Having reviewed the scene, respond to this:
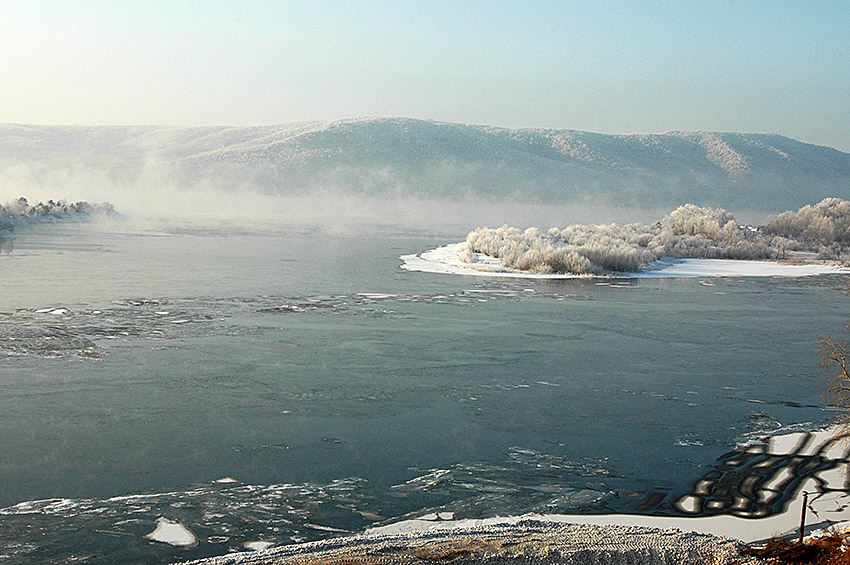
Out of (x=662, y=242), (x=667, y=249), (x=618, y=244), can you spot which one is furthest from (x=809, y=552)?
(x=662, y=242)

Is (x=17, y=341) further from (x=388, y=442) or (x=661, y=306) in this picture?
(x=661, y=306)

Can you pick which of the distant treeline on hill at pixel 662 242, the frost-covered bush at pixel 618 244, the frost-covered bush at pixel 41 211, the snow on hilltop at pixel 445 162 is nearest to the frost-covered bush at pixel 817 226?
the distant treeline on hill at pixel 662 242

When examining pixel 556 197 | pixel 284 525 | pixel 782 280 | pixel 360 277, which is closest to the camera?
pixel 284 525

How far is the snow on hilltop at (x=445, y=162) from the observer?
85.2 meters

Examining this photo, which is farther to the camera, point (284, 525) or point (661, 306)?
point (661, 306)

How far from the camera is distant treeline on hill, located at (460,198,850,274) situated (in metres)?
19.9

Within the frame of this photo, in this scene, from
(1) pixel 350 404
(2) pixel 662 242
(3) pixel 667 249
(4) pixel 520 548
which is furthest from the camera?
(2) pixel 662 242

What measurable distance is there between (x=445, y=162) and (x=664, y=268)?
238 ft

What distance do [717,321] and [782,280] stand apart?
7.86 metres

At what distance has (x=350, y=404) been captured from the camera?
6.76 metres

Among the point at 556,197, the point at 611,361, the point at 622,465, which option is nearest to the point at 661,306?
the point at 611,361

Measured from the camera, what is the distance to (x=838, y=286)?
17.6 meters

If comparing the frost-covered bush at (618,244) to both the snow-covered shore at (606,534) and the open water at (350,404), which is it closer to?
the open water at (350,404)

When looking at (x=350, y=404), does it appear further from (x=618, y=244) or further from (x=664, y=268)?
(x=618, y=244)
